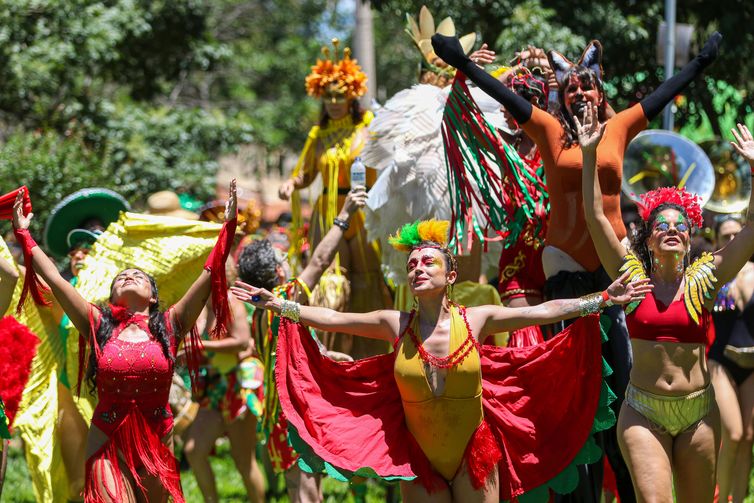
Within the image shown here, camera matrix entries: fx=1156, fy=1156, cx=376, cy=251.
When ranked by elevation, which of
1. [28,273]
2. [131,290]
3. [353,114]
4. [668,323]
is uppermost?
[353,114]

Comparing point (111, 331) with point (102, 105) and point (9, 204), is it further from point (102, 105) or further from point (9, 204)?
point (102, 105)

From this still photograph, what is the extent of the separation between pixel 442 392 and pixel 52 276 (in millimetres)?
2069

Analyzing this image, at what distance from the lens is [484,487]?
215 inches

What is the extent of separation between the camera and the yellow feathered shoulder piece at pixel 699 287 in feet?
18.0

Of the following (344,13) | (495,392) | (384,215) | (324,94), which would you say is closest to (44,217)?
(324,94)

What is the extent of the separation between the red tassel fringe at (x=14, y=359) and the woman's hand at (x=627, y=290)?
12.2 feet

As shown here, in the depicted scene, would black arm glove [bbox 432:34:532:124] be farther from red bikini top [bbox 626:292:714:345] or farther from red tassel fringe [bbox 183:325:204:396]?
red tassel fringe [bbox 183:325:204:396]

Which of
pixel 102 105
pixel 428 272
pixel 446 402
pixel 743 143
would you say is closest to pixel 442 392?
pixel 446 402

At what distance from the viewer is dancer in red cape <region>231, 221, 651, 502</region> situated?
5453 millimetres

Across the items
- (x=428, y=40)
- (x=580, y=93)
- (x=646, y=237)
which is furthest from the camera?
(x=428, y=40)

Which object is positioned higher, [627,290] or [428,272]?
[428,272]

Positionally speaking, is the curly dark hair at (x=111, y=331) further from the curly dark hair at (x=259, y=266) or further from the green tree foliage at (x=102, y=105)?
the green tree foliage at (x=102, y=105)

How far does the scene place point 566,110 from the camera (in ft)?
20.7

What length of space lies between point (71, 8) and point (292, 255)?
198 inches
